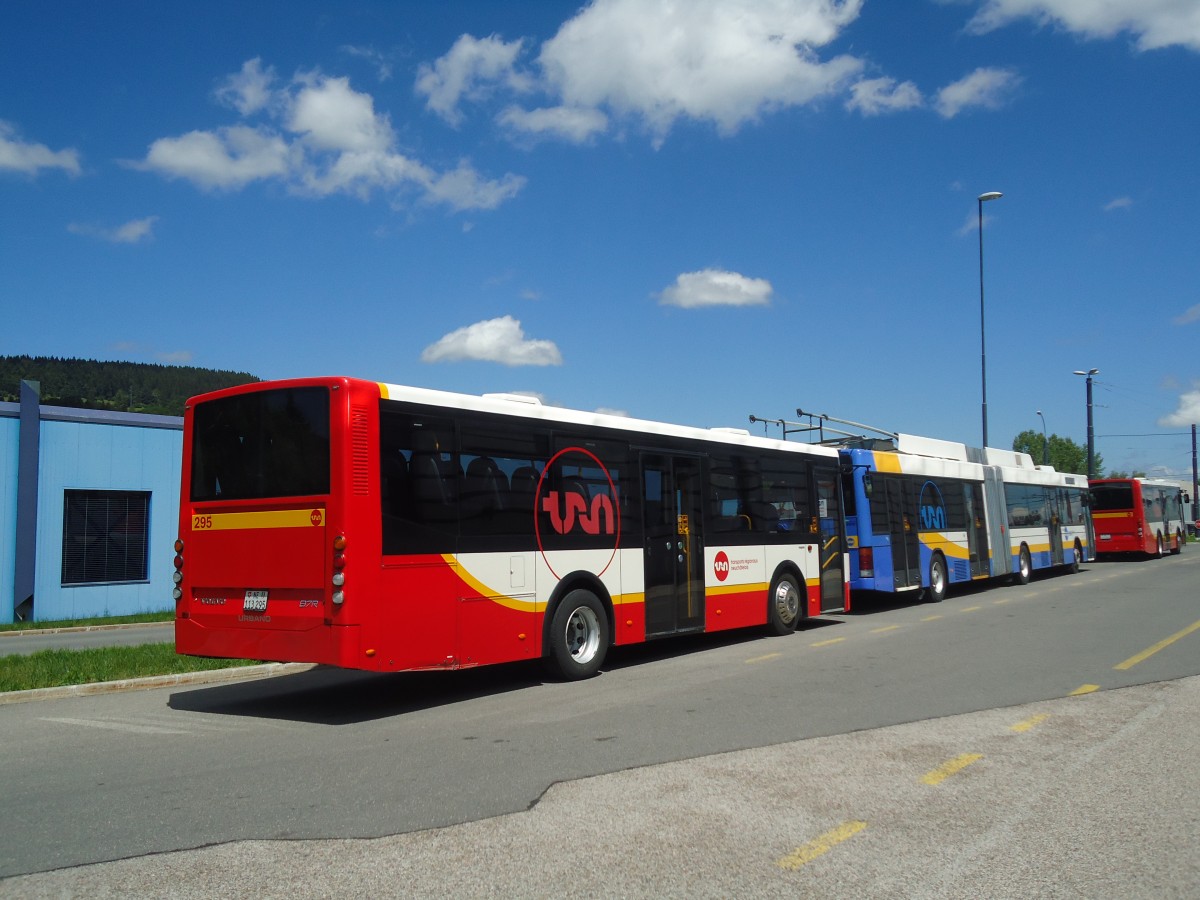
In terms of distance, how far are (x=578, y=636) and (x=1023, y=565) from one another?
755 inches

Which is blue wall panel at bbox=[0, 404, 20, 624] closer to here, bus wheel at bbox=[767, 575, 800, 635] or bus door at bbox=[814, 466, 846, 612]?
bus wheel at bbox=[767, 575, 800, 635]

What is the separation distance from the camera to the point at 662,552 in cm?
1258

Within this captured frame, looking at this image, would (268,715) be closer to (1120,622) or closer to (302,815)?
(302,815)

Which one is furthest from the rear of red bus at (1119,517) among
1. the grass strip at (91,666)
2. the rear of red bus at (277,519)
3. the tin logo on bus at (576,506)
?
the rear of red bus at (277,519)

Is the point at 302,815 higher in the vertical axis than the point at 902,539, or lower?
lower

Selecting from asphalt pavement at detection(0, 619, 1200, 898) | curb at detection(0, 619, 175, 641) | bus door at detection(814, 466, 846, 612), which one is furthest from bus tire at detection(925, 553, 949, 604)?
curb at detection(0, 619, 175, 641)

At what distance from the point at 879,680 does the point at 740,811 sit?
5.42 m

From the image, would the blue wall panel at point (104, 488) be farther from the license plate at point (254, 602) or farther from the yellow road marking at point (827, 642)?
the yellow road marking at point (827, 642)

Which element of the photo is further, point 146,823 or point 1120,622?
point 1120,622

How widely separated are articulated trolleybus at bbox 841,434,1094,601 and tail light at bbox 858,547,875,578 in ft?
Result: 0.06

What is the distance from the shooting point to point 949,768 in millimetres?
6762

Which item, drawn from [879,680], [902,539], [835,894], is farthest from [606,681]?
[902,539]

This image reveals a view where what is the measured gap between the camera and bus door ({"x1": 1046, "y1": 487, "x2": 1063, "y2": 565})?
94.6 ft

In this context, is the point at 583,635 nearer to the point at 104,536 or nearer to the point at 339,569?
the point at 339,569
